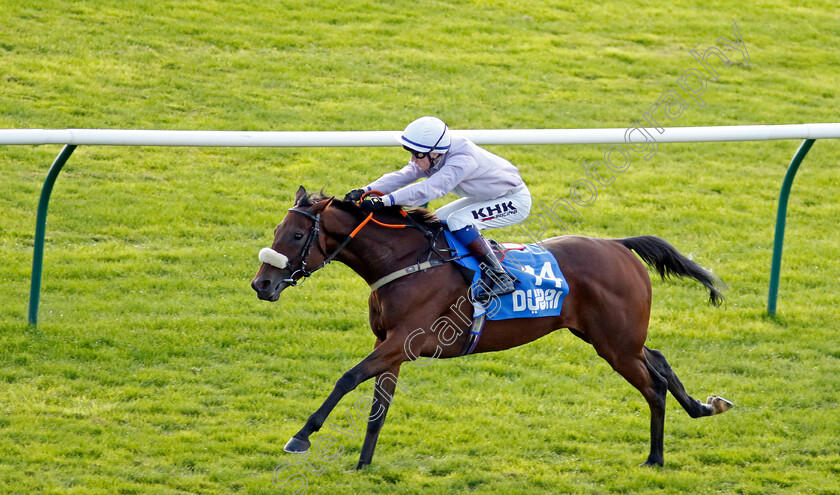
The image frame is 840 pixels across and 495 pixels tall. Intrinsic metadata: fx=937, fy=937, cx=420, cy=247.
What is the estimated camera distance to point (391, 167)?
35.7 ft

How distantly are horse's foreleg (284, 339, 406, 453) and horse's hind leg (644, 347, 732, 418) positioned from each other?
181 centimetres

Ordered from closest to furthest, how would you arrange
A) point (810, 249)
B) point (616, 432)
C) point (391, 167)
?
point (616, 432) < point (810, 249) < point (391, 167)

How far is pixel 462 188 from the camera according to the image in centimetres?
568

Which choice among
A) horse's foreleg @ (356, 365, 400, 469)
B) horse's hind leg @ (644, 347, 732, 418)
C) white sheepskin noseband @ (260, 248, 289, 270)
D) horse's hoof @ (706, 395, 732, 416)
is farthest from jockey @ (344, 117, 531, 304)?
horse's hoof @ (706, 395, 732, 416)

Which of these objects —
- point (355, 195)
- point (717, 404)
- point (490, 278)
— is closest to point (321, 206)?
point (355, 195)

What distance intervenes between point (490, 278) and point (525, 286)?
8.9 inches

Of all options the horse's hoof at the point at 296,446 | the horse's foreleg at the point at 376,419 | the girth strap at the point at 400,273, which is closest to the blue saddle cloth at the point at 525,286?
the girth strap at the point at 400,273

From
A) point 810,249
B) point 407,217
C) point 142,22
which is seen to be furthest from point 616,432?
point 142,22

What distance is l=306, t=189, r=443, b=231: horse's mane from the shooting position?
5.32 meters

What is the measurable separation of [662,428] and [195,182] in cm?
613

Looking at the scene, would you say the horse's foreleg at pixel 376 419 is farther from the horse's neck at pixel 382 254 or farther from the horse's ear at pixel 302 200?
the horse's ear at pixel 302 200

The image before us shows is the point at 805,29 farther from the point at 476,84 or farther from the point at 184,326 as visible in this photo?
the point at 184,326

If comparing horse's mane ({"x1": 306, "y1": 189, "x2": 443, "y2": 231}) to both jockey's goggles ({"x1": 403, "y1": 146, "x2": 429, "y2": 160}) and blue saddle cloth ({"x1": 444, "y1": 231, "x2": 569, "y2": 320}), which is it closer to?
blue saddle cloth ({"x1": 444, "y1": 231, "x2": 569, "y2": 320})

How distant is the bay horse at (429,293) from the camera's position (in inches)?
→ 202
